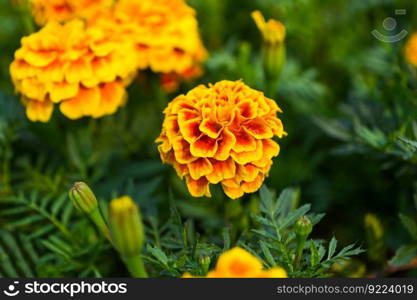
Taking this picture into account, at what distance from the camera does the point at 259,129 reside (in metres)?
0.75

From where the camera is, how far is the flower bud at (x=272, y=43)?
89cm

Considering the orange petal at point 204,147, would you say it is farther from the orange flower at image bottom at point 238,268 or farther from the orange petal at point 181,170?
the orange flower at image bottom at point 238,268

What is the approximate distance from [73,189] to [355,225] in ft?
2.00

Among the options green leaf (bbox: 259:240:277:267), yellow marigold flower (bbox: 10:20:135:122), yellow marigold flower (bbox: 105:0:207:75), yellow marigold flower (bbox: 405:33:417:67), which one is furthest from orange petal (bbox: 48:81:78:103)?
yellow marigold flower (bbox: 405:33:417:67)

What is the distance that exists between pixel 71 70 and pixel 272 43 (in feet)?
1.00

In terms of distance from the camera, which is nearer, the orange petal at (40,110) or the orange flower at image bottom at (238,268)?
the orange flower at image bottom at (238,268)

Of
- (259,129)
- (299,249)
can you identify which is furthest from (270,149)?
(299,249)

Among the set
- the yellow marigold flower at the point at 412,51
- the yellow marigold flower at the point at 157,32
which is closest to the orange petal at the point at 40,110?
the yellow marigold flower at the point at 157,32

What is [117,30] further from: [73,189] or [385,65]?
[385,65]

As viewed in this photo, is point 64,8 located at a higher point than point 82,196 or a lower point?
higher

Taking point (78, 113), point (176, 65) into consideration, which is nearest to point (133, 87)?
point (176, 65)

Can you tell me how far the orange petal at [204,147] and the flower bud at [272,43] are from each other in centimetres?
24

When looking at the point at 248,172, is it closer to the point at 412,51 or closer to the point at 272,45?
the point at 272,45

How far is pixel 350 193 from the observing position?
3.69 ft
